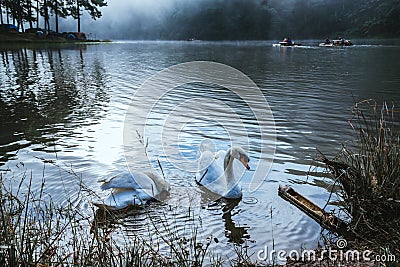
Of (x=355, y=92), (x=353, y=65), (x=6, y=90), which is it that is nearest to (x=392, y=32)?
(x=353, y=65)

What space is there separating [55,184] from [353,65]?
77.8 feet

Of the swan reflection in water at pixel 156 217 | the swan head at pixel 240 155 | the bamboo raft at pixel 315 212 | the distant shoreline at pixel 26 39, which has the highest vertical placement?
the distant shoreline at pixel 26 39

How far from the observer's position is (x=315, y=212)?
5387 mm

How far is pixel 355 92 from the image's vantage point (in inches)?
628

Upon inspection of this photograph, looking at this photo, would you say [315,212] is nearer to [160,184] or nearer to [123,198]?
[160,184]

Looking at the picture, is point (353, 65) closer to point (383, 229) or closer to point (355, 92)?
point (355, 92)

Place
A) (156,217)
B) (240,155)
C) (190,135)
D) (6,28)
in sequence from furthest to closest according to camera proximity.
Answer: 1. (6,28)
2. (190,135)
3. (240,155)
4. (156,217)

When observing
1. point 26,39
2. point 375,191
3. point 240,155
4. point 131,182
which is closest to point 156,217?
point 131,182

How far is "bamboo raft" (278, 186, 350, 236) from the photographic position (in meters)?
4.99

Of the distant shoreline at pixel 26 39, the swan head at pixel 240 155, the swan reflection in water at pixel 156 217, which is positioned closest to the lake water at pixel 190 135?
the swan reflection in water at pixel 156 217

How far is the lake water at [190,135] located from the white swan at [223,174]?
0.78 ft

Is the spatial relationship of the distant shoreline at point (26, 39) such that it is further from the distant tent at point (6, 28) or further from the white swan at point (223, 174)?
the white swan at point (223, 174)

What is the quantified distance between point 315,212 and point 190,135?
203 inches

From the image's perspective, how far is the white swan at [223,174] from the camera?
251 inches
